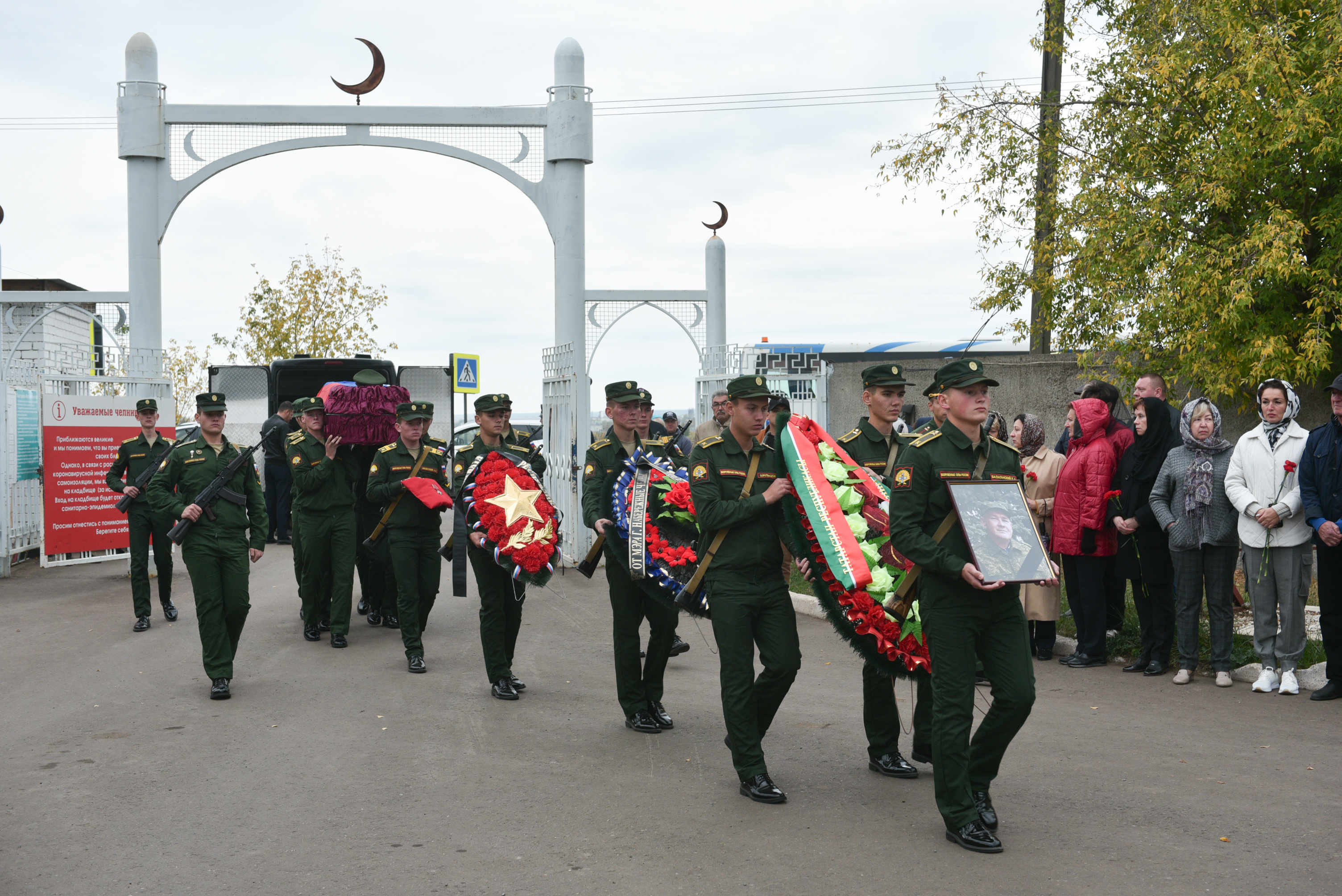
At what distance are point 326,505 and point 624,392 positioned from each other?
12.3 feet

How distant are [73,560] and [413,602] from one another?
8.70 meters

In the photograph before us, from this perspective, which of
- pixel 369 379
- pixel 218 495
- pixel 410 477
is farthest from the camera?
pixel 369 379

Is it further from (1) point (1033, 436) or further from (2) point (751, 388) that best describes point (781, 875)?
(1) point (1033, 436)

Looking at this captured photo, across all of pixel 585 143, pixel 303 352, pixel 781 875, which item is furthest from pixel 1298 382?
pixel 303 352

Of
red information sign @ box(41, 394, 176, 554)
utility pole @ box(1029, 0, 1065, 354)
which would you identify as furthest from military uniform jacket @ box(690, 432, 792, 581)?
red information sign @ box(41, 394, 176, 554)

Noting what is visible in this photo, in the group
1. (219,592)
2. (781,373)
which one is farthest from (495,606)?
(781,373)

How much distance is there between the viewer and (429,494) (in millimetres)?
9211

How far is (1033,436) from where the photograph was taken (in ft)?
31.8

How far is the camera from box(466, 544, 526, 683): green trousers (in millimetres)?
8195

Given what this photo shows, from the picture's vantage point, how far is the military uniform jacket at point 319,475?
10117 millimetres

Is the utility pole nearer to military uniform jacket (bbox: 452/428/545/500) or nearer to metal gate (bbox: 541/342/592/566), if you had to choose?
metal gate (bbox: 541/342/592/566)

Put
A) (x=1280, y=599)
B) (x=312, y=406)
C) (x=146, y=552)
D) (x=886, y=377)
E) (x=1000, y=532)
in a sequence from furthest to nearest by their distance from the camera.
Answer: (x=146, y=552), (x=312, y=406), (x=1280, y=599), (x=886, y=377), (x=1000, y=532)

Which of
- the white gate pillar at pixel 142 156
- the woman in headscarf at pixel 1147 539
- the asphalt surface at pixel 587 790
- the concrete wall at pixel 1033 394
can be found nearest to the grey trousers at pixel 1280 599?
the asphalt surface at pixel 587 790

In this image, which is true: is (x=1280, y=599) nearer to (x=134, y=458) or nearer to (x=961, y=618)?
(x=961, y=618)
